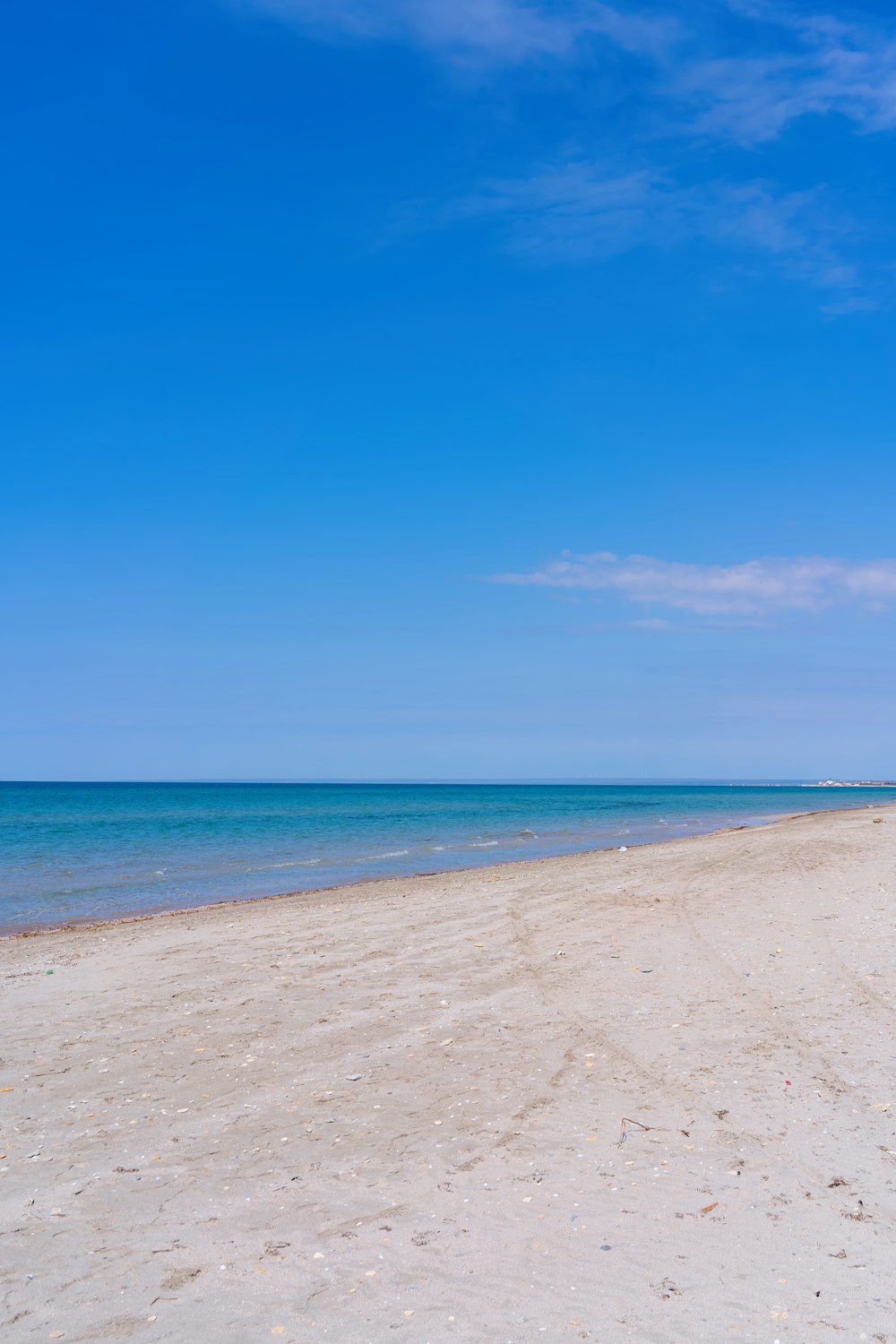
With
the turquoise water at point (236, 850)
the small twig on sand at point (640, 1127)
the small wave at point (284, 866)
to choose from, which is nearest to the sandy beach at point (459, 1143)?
the small twig on sand at point (640, 1127)

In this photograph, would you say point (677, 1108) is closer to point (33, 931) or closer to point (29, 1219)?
point (29, 1219)

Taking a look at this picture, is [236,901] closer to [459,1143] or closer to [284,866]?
[284,866]

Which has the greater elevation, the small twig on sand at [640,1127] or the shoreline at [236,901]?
the small twig on sand at [640,1127]

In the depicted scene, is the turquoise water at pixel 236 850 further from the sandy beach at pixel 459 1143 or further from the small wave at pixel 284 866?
the sandy beach at pixel 459 1143

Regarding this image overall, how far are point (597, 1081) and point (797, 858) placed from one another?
1814cm

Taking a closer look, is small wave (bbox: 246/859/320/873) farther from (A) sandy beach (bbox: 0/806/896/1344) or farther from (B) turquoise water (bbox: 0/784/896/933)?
(A) sandy beach (bbox: 0/806/896/1344)

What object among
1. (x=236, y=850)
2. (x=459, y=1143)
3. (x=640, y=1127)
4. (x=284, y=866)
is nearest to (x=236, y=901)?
(x=284, y=866)

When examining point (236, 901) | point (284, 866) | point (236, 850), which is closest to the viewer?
point (236, 901)

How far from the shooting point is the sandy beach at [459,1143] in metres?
4.71

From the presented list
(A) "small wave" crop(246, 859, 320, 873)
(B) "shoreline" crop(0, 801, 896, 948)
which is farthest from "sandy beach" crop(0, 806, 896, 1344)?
(A) "small wave" crop(246, 859, 320, 873)

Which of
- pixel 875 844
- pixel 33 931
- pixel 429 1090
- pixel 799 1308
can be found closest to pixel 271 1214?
pixel 429 1090

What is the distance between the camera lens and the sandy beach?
471 centimetres

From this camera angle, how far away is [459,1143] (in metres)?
6.57

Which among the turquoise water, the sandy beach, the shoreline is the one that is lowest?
the turquoise water
